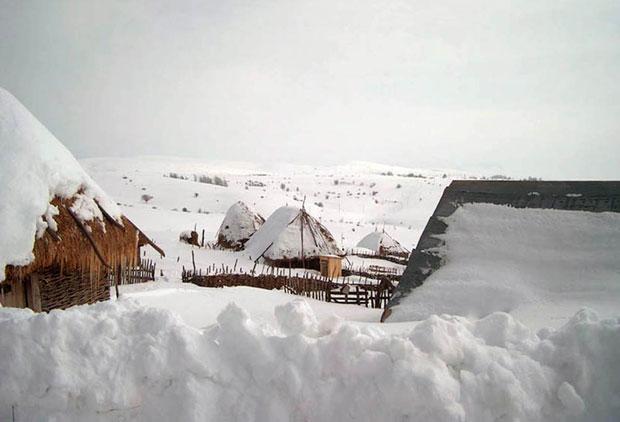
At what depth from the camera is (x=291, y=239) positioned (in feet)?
68.8

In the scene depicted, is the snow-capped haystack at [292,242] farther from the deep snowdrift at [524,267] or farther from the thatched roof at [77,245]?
the thatched roof at [77,245]

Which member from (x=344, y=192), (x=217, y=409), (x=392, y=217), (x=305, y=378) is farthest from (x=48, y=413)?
(x=344, y=192)

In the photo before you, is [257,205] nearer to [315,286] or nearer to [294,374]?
[315,286]

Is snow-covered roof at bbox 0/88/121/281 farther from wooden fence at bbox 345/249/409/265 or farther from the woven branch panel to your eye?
wooden fence at bbox 345/249/409/265

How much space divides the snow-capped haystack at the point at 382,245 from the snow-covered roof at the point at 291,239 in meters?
6.62

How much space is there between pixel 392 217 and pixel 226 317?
162 ft

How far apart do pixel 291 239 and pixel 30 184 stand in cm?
1558

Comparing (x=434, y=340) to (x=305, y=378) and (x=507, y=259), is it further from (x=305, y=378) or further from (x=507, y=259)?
(x=507, y=259)

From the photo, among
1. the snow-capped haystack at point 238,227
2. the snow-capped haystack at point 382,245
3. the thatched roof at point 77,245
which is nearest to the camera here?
the thatched roof at point 77,245

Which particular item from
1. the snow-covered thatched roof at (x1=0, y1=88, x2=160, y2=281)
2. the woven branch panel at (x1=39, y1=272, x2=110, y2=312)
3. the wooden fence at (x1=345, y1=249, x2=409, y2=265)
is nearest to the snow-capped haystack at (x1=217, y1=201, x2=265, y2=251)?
the wooden fence at (x1=345, y1=249, x2=409, y2=265)

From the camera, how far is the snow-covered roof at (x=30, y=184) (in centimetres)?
539

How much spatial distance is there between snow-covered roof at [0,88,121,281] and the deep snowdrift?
5.23 metres

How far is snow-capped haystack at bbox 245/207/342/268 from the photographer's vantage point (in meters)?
20.6

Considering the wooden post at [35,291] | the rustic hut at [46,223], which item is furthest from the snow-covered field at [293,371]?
the wooden post at [35,291]
